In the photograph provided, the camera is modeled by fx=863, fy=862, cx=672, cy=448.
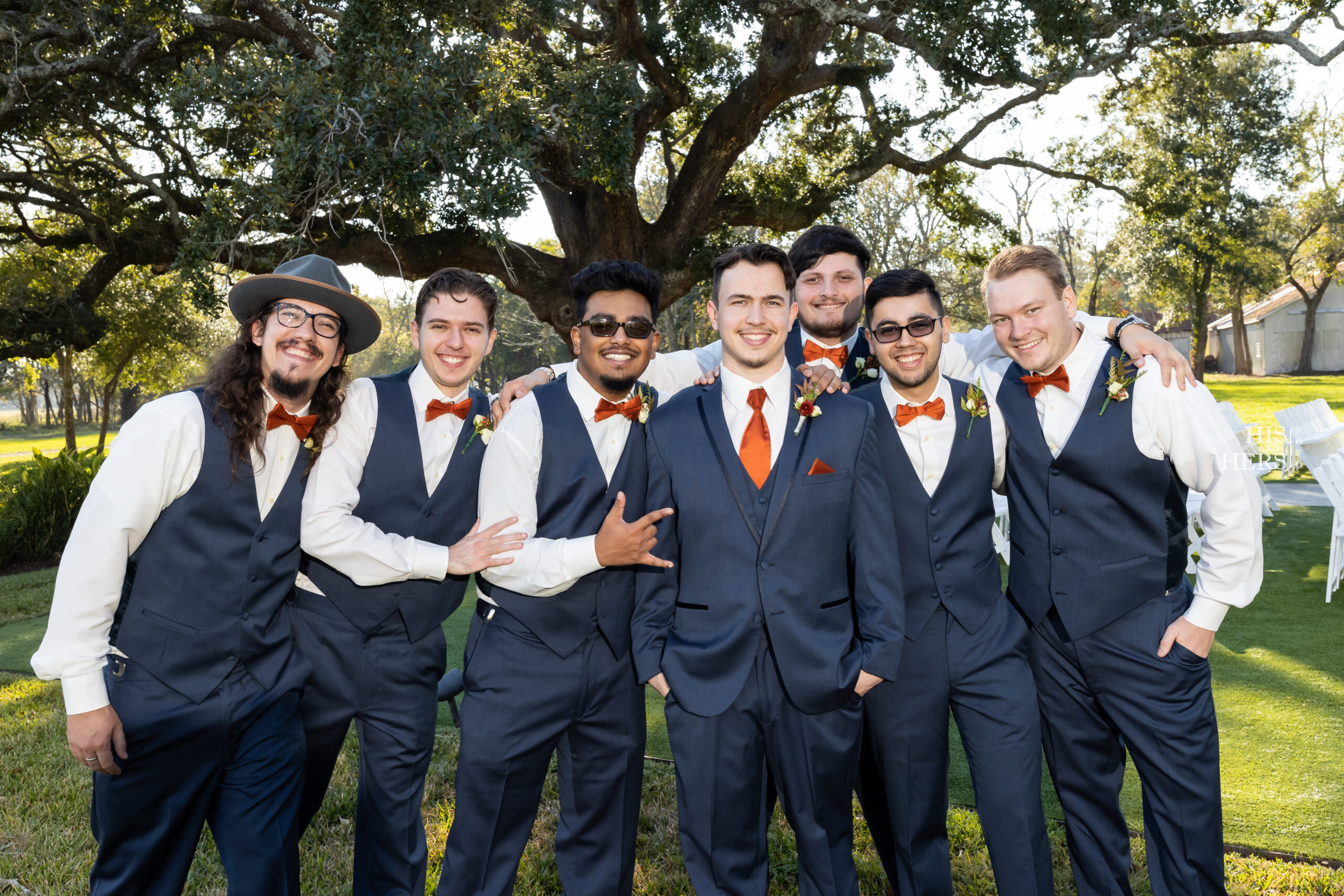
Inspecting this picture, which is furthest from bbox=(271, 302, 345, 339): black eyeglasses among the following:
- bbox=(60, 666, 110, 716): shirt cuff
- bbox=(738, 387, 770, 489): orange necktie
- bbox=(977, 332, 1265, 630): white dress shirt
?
bbox=(977, 332, 1265, 630): white dress shirt

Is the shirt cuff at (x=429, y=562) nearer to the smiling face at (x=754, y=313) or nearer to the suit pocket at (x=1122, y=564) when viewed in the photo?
the smiling face at (x=754, y=313)

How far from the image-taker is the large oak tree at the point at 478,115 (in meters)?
7.88

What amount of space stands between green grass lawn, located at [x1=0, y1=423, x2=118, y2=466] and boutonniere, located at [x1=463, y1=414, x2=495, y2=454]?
3280 centimetres

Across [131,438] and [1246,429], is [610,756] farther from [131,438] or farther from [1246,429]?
[1246,429]

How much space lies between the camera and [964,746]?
307 cm

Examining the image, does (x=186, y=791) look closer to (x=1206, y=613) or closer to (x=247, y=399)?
(x=247, y=399)

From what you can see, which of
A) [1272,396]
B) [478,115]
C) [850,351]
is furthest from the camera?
[1272,396]

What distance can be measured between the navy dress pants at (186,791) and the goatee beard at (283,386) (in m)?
0.93

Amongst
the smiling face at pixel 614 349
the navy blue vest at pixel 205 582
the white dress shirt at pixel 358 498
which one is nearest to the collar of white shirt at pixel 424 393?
the white dress shirt at pixel 358 498

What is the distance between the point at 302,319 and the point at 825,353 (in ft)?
6.89

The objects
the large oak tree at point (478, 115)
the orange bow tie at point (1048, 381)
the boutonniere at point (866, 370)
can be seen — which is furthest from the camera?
the large oak tree at point (478, 115)

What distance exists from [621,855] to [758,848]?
1.69 feet

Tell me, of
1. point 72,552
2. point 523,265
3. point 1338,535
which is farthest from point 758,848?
point 523,265

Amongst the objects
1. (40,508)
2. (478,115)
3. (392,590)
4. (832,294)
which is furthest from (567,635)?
(40,508)
